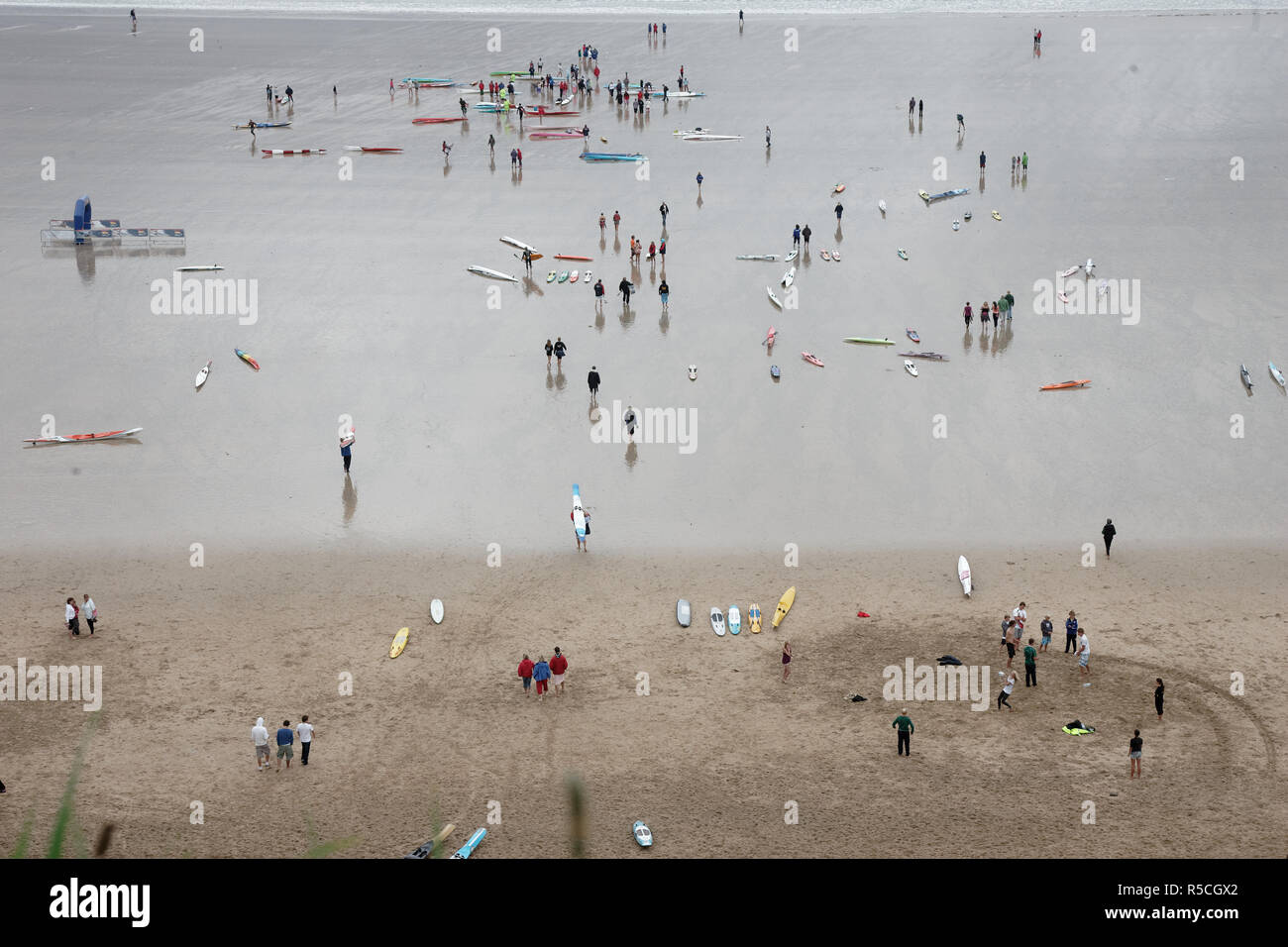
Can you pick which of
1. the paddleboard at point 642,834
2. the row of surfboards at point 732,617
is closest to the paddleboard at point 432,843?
the paddleboard at point 642,834

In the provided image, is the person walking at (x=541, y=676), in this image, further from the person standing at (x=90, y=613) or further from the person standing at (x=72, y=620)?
the person standing at (x=72, y=620)

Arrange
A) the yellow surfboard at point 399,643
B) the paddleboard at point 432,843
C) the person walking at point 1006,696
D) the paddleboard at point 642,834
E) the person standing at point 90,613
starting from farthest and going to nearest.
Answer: the person standing at point 90,613, the yellow surfboard at point 399,643, the person walking at point 1006,696, the paddleboard at point 642,834, the paddleboard at point 432,843

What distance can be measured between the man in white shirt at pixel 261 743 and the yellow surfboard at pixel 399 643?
439 centimetres

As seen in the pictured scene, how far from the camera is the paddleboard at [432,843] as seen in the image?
19.4 metres

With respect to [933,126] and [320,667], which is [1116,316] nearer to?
[933,126]

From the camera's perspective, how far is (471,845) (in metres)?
19.8

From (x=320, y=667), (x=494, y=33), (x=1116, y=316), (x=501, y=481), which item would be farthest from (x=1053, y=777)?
(x=494, y=33)

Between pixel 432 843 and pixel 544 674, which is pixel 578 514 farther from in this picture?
pixel 432 843

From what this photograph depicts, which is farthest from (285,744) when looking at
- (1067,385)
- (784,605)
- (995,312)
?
(995,312)

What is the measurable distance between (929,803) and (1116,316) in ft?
79.2

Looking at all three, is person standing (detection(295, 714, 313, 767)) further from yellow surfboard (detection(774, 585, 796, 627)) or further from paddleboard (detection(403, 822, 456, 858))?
yellow surfboard (detection(774, 585, 796, 627))

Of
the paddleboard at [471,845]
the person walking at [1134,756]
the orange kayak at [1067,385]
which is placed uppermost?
the orange kayak at [1067,385]

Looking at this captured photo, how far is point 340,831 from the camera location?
66.7 feet

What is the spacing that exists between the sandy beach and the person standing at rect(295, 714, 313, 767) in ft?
1.71
